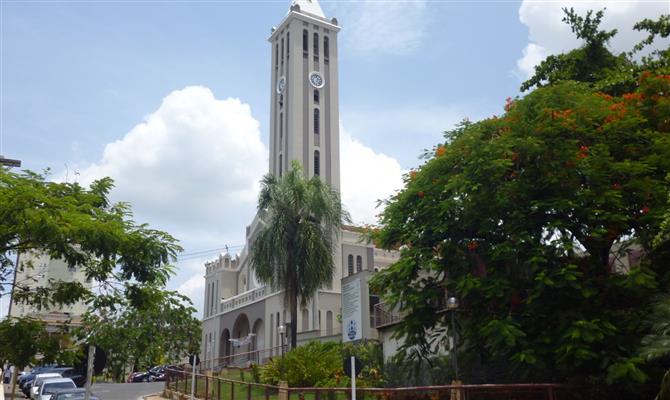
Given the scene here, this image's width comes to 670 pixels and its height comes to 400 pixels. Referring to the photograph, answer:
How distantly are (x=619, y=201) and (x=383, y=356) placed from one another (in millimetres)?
15030

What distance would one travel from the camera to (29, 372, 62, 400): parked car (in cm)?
3047

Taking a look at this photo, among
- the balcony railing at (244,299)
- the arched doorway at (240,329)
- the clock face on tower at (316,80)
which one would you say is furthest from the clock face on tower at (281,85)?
the arched doorway at (240,329)

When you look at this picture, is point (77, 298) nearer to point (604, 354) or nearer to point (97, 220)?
point (97, 220)

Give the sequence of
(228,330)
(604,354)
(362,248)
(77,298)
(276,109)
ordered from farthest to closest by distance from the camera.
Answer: (276,109), (228,330), (362,248), (604,354), (77,298)

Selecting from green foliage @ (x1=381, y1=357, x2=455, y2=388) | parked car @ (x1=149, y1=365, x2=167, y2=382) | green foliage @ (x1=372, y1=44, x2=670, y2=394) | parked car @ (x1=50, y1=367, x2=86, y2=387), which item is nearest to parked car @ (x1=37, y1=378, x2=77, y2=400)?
parked car @ (x1=50, y1=367, x2=86, y2=387)

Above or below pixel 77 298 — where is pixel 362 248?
above

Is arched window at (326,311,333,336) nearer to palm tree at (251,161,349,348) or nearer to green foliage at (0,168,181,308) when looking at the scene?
palm tree at (251,161,349,348)

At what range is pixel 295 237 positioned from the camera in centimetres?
3008

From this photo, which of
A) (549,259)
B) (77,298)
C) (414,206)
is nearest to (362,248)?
(414,206)

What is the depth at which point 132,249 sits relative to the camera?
1173 centimetres

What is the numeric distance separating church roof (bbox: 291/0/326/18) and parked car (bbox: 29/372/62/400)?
4169 cm

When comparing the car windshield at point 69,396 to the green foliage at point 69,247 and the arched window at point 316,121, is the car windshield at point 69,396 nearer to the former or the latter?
the green foliage at point 69,247

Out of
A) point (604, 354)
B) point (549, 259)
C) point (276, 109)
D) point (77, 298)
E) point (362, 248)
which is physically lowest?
point (604, 354)

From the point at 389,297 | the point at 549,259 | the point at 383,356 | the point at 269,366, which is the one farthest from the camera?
the point at 383,356
